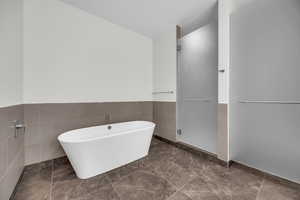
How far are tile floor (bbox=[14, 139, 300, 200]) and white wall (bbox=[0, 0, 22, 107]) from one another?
2.96 ft

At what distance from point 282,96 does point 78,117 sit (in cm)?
266

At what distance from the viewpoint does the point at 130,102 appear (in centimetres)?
256

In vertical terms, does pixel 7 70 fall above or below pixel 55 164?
above

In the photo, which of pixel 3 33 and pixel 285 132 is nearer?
pixel 3 33

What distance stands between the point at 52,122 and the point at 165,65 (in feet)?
7.33

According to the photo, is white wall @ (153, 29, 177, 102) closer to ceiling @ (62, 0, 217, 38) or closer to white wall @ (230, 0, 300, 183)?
ceiling @ (62, 0, 217, 38)

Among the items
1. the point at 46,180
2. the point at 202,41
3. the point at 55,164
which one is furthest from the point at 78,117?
the point at 202,41

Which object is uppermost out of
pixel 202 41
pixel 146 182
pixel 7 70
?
pixel 202 41

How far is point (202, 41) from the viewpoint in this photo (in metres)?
2.02

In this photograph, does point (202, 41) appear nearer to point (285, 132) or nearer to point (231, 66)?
point (231, 66)

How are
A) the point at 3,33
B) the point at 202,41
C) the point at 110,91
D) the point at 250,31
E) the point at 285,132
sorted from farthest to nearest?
the point at 110,91 < the point at 202,41 < the point at 250,31 < the point at 285,132 < the point at 3,33

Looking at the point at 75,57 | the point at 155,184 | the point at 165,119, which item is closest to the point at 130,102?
the point at 165,119

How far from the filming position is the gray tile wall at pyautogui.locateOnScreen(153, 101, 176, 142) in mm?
2492

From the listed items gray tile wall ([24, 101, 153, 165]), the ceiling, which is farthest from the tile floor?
the ceiling
